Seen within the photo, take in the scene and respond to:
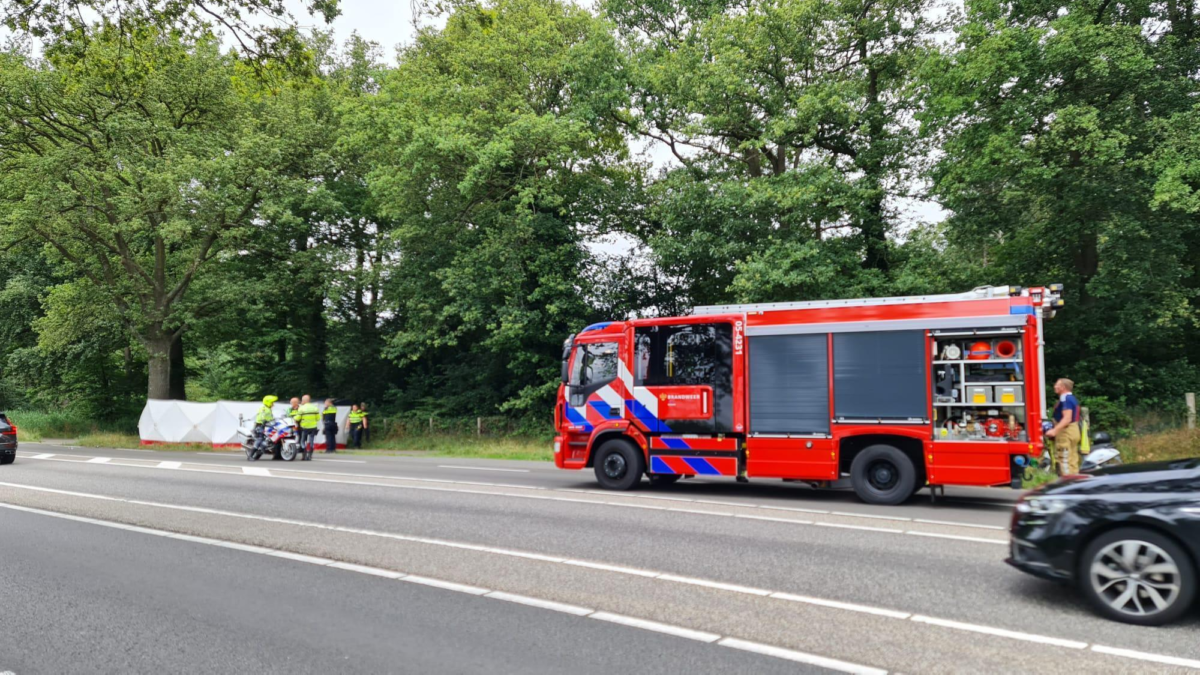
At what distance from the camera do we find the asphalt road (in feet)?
15.4

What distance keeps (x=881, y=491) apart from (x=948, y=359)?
2068mm

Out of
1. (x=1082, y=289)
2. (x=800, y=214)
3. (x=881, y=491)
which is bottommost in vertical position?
(x=881, y=491)

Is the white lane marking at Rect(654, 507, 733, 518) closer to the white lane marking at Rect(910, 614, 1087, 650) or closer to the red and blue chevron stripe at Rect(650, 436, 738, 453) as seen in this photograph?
the red and blue chevron stripe at Rect(650, 436, 738, 453)

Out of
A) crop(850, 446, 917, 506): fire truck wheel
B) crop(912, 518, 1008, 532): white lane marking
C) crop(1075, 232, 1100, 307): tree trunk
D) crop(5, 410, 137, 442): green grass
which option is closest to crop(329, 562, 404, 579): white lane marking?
crop(912, 518, 1008, 532): white lane marking

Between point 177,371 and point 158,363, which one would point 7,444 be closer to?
point 158,363

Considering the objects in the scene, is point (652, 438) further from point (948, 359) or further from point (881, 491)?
point (948, 359)

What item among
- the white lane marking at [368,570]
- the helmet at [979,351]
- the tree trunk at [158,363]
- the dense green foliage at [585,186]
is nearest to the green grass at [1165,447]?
the dense green foliage at [585,186]

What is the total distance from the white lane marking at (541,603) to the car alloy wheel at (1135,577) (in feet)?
11.7

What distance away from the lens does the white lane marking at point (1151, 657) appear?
14.7 feet

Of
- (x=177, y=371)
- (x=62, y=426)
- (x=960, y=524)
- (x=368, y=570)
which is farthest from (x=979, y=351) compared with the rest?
(x=62, y=426)

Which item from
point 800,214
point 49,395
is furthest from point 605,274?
point 49,395

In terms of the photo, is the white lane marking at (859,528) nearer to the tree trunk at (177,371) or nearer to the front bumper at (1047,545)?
the front bumper at (1047,545)

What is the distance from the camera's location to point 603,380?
12914 millimetres

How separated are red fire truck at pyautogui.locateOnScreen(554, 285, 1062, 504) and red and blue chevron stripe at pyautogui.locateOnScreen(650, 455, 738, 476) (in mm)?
17
